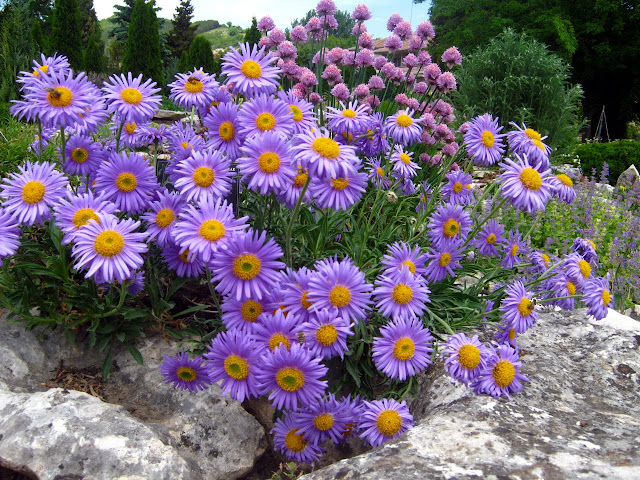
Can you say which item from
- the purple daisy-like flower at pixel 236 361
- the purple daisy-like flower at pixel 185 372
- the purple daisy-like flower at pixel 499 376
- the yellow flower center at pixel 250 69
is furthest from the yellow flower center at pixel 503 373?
the yellow flower center at pixel 250 69

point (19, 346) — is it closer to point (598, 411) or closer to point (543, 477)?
point (543, 477)

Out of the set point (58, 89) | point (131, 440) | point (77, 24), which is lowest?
point (131, 440)

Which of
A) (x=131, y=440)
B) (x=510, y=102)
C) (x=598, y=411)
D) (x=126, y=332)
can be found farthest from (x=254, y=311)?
(x=510, y=102)

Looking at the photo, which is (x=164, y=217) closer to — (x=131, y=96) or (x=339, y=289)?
(x=131, y=96)

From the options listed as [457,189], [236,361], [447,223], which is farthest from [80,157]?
[457,189]

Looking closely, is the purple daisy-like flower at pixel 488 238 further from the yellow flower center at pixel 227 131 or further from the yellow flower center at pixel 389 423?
the yellow flower center at pixel 227 131
